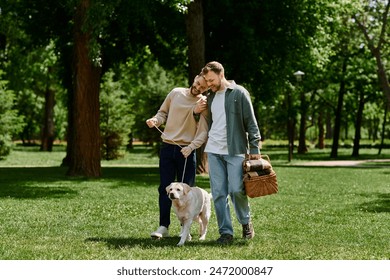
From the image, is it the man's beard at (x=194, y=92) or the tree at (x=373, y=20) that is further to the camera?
the tree at (x=373, y=20)

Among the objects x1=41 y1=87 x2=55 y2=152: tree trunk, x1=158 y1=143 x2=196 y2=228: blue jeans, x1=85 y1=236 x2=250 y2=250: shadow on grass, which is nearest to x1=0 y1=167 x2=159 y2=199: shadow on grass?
x1=85 y1=236 x2=250 y2=250: shadow on grass

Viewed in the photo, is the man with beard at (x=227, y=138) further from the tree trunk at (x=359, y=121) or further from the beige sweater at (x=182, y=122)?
the tree trunk at (x=359, y=121)

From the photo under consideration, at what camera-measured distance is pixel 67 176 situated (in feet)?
73.3

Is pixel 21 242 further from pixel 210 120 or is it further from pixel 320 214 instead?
pixel 320 214

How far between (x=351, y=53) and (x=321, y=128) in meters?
29.2

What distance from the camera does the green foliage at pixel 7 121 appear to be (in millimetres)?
36156

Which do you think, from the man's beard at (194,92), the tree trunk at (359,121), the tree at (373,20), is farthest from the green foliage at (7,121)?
the man's beard at (194,92)

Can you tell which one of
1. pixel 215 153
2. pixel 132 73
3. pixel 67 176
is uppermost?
pixel 132 73

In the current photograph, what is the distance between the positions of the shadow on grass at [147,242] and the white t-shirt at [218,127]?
1.17m

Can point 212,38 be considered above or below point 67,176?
above

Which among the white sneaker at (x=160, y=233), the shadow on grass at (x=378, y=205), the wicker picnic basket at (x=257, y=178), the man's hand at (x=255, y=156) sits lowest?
the shadow on grass at (x=378, y=205)

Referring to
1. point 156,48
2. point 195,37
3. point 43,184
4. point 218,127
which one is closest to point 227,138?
point 218,127

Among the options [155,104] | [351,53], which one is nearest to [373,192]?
[155,104]

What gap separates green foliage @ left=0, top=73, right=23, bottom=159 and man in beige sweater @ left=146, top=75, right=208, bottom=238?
28319mm
